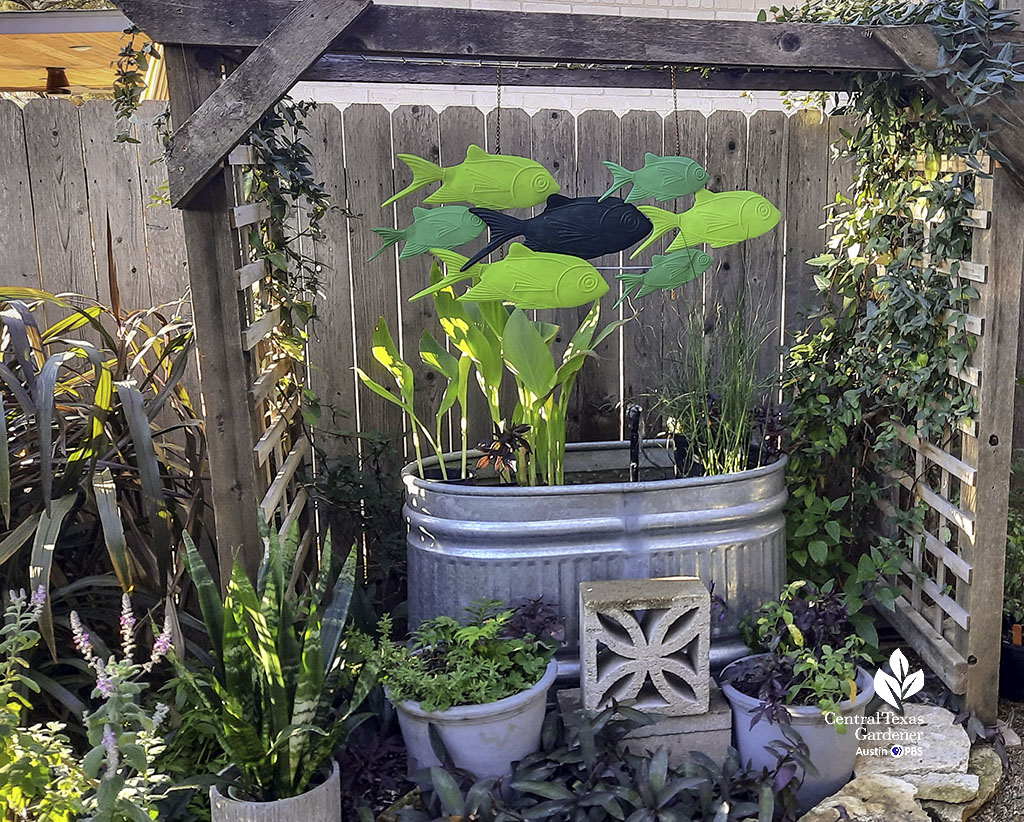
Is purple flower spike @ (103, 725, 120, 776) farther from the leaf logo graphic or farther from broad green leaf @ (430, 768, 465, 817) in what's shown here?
the leaf logo graphic

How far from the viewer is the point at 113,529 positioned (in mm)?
1883

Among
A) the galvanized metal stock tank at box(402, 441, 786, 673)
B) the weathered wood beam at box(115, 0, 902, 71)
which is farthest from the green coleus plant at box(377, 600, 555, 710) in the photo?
the weathered wood beam at box(115, 0, 902, 71)

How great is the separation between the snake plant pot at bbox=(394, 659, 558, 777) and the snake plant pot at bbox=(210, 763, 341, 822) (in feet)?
0.90

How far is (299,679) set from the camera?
5.65 ft

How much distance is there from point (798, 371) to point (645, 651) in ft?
3.52

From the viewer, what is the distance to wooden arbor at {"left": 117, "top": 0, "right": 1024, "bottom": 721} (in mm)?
1766

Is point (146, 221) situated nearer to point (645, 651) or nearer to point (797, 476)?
point (645, 651)

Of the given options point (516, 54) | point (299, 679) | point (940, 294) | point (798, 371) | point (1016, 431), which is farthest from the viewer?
point (1016, 431)

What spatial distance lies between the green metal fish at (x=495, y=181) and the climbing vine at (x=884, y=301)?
34.2 inches

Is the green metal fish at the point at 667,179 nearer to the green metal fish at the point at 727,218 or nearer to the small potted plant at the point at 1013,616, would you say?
the green metal fish at the point at 727,218

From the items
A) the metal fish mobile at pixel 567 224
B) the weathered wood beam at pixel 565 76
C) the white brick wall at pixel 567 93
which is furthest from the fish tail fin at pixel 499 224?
the white brick wall at pixel 567 93

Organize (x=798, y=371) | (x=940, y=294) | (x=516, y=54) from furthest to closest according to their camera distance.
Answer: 1. (x=798, y=371)
2. (x=940, y=294)
3. (x=516, y=54)

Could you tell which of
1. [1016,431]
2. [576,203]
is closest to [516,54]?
[576,203]

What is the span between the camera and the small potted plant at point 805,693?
2045 millimetres
